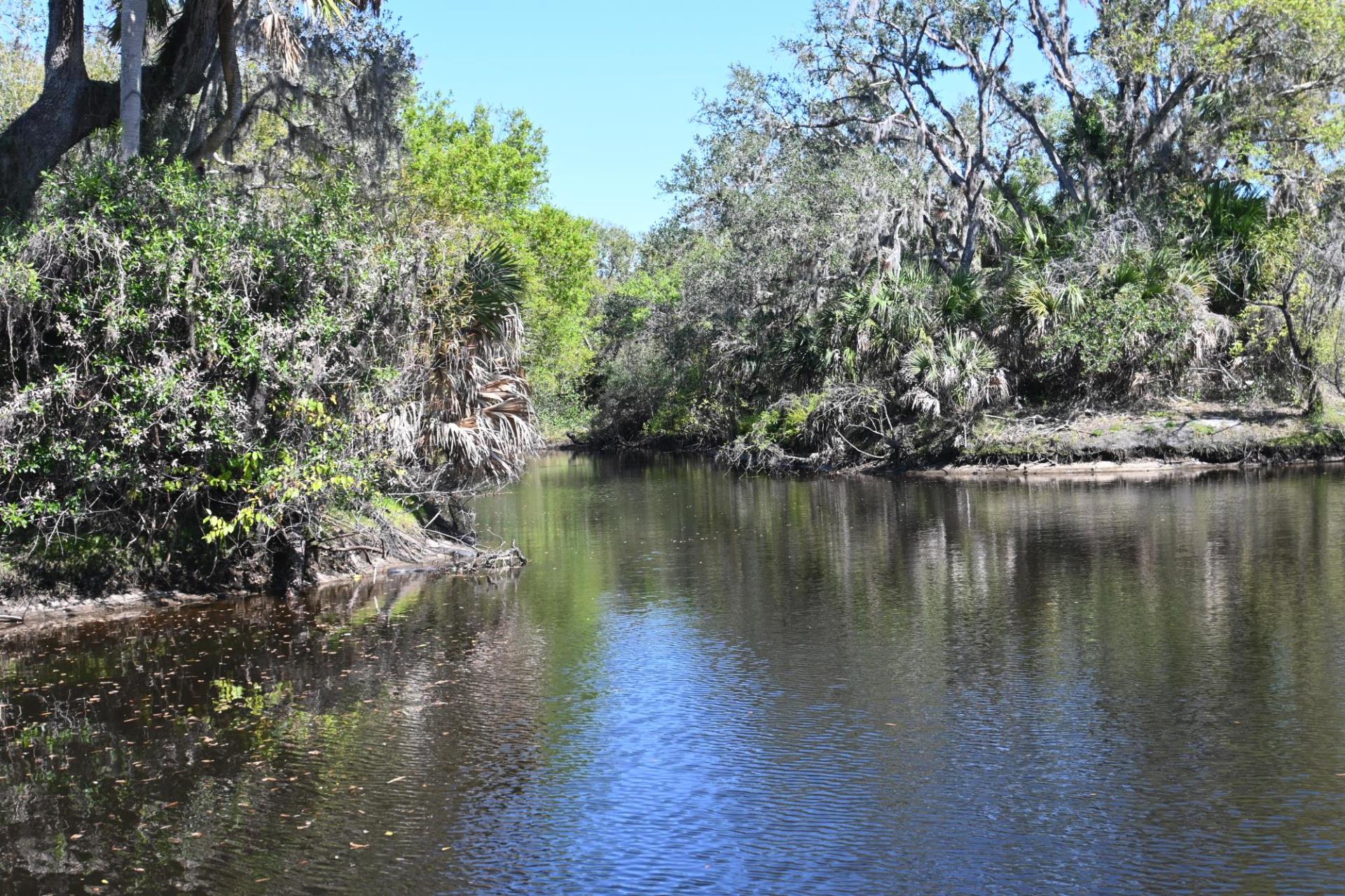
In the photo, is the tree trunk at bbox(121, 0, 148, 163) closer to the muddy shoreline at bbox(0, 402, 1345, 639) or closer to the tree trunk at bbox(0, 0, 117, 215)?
the tree trunk at bbox(0, 0, 117, 215)

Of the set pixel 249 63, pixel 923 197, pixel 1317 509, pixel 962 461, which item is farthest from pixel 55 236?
pixel 923 197

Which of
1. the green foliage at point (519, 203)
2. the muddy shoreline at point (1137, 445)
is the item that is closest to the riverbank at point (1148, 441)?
the muddy shoreline at point (1137, 445)

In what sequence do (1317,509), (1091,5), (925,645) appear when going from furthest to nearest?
(1091,5) < (1317,509) < (925,645)

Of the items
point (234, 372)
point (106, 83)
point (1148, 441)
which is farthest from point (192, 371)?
point (1148, 441)

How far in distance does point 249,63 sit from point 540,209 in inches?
653

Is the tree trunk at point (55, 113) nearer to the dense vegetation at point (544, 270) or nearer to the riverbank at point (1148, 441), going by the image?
the dense vegetation at point (544, 270)

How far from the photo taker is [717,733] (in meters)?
9.20

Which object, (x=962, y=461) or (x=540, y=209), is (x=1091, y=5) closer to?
(x=962, y=461)

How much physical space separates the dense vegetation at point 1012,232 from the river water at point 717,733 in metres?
14.2

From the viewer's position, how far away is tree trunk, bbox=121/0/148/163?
50.9 ft

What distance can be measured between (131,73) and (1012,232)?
26.0 metres

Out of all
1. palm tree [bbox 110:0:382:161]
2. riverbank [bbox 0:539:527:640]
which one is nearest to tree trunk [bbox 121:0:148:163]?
palm tree [bbox 110:0:382:161]

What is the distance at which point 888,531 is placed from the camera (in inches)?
816

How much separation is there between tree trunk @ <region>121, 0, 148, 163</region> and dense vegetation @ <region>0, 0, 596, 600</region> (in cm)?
59
